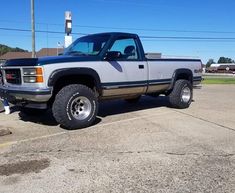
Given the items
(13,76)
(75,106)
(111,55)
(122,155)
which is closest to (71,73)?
(75,106)

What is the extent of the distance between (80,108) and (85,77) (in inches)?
26.6

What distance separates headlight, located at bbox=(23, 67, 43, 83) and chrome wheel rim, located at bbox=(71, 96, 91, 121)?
2.80ft

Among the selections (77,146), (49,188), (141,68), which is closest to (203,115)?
(141,68)

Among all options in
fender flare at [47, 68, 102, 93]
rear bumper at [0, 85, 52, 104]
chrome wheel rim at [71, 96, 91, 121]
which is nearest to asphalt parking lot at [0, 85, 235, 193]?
chrome wheel rim at [71, 96, 91, 121]

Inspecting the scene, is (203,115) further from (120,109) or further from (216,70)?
(216,70)

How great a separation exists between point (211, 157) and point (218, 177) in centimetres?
85

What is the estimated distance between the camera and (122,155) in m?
5.31

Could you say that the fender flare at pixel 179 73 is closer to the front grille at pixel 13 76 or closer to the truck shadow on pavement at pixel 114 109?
the truck shadow on pavement at pixel 114 109

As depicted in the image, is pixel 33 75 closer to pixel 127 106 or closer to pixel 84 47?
pixel 84 47

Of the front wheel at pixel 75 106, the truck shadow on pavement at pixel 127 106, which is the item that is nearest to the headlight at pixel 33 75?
the front wheel at pixel 75 106

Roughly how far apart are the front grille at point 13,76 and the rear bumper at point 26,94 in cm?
18

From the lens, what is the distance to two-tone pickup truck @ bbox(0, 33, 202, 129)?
6.68 meters

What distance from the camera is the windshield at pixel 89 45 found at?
25.8 ft

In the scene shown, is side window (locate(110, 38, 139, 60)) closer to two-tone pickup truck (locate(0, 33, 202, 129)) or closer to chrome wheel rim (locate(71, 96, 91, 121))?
two-tone pickup truck (locate(0, 33, 202, 129))
